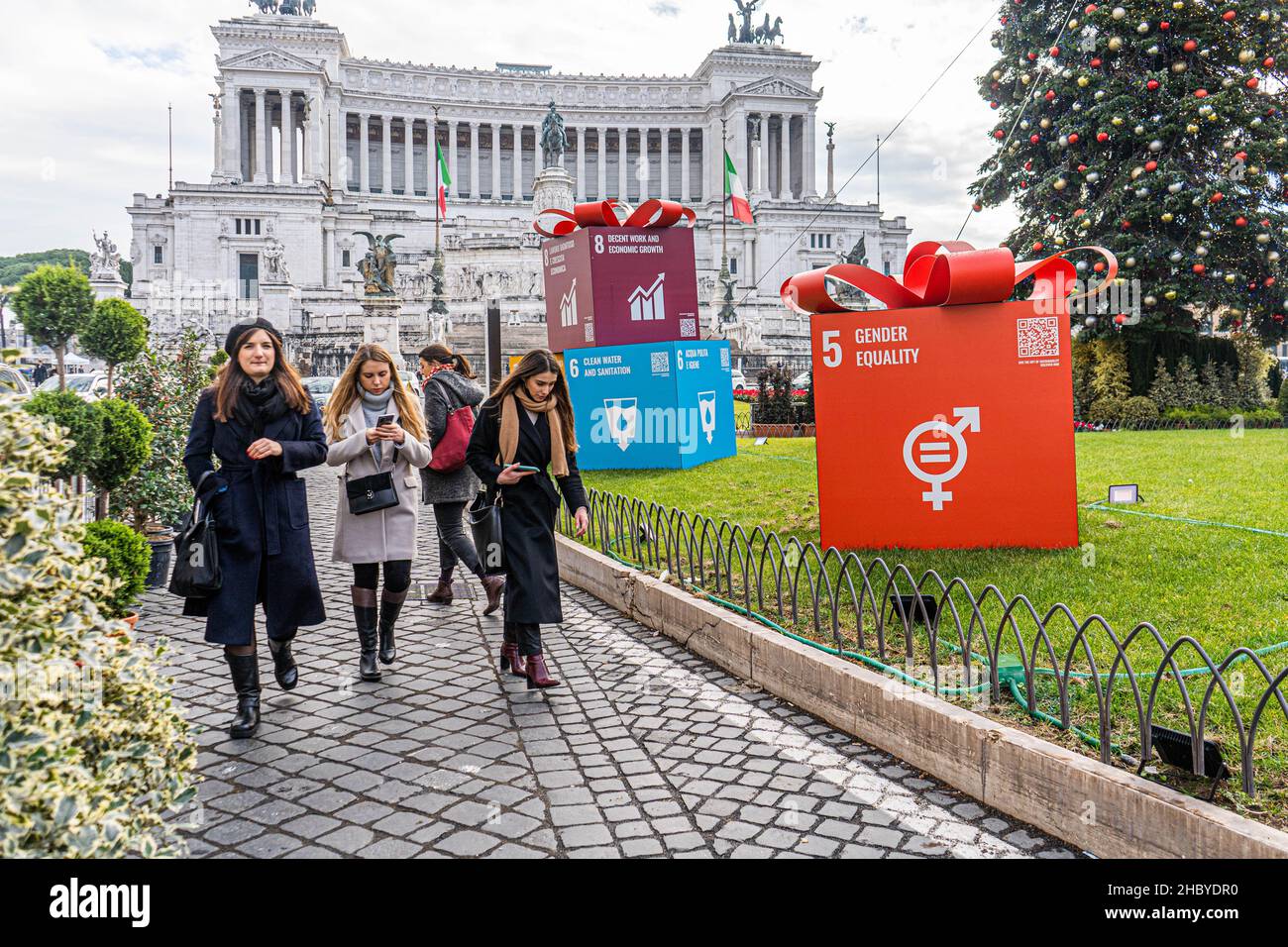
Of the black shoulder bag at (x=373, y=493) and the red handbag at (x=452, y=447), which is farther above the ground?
the red handbag at (x=452, y=447)

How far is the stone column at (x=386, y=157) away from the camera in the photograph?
252 feet

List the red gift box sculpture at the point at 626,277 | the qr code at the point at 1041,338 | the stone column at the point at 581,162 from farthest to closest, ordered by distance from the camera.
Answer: the stone column at the point at 581,162 → the red gift box sculpture at the point at 626,277 → the qr code at the point at 1041,338

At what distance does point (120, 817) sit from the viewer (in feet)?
7.43

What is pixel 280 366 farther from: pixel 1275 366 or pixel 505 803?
pixel 1275 366

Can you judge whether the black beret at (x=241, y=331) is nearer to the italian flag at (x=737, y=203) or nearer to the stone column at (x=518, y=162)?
the italian flag at (x=737, y=203)

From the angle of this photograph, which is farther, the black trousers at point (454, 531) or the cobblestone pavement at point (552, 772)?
the black trousers at point (454, 531)

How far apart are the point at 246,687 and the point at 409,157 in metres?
77.2

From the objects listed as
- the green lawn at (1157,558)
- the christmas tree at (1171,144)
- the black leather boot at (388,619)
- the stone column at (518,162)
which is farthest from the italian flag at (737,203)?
the stone column at (518,162)

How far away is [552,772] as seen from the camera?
4.49 metres

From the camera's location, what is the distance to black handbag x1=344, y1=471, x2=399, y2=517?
5926 millimetres

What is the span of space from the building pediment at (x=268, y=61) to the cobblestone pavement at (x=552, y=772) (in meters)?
72.5

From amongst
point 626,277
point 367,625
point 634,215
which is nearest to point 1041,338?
point 367,625

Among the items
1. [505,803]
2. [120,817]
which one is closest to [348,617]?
[505,803]

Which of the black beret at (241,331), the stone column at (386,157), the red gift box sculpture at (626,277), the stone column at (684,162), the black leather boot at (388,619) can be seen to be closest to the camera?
the black beret at (241,331)
